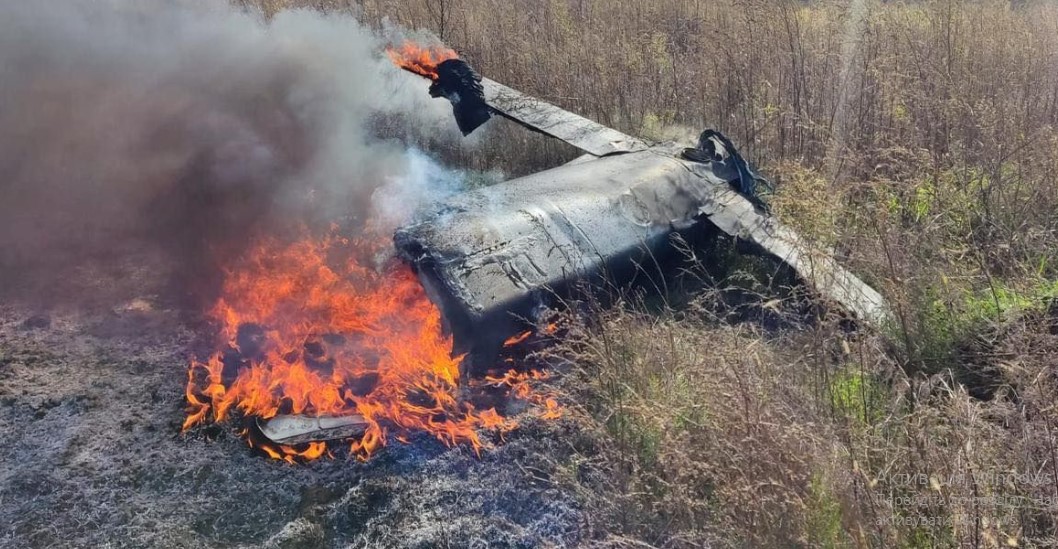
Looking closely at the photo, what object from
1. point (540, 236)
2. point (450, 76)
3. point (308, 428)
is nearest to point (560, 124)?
point (450, 76)

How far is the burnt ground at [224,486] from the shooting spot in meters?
3.04

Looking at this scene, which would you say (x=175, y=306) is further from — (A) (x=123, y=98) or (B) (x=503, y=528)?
(B) (x=503, y=528)

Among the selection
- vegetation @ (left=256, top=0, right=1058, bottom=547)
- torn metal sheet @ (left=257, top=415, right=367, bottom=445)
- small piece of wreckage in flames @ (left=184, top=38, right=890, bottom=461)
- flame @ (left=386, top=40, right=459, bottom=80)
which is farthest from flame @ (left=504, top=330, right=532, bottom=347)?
flame @ (left=386, top=40, right=459, bottom=80)

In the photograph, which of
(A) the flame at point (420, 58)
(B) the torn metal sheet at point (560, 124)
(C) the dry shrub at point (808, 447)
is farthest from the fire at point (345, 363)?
(B) the torn metal sheet at point (560, 124)

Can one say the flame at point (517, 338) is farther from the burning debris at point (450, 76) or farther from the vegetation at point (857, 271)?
the burning debris at point (450, 76)

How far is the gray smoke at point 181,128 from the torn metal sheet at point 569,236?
1194mm

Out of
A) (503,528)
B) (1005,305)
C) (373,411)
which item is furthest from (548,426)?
(1005,305)

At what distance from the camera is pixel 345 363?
3.80m

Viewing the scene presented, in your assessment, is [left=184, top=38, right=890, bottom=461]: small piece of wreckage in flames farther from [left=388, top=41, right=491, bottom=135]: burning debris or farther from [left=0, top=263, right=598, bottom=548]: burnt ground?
[left=388, top=41, right=491, bottom=135]: burning debris

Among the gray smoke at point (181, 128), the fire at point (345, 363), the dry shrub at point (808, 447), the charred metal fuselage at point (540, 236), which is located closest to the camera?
the dry shrub at point (808, 447)

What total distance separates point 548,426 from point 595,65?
5.35 m

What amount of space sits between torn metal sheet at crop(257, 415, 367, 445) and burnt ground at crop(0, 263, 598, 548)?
142 mm

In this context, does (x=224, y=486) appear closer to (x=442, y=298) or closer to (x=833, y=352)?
(x=442, y=298)

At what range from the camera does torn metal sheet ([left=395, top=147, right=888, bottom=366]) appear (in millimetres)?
3395
